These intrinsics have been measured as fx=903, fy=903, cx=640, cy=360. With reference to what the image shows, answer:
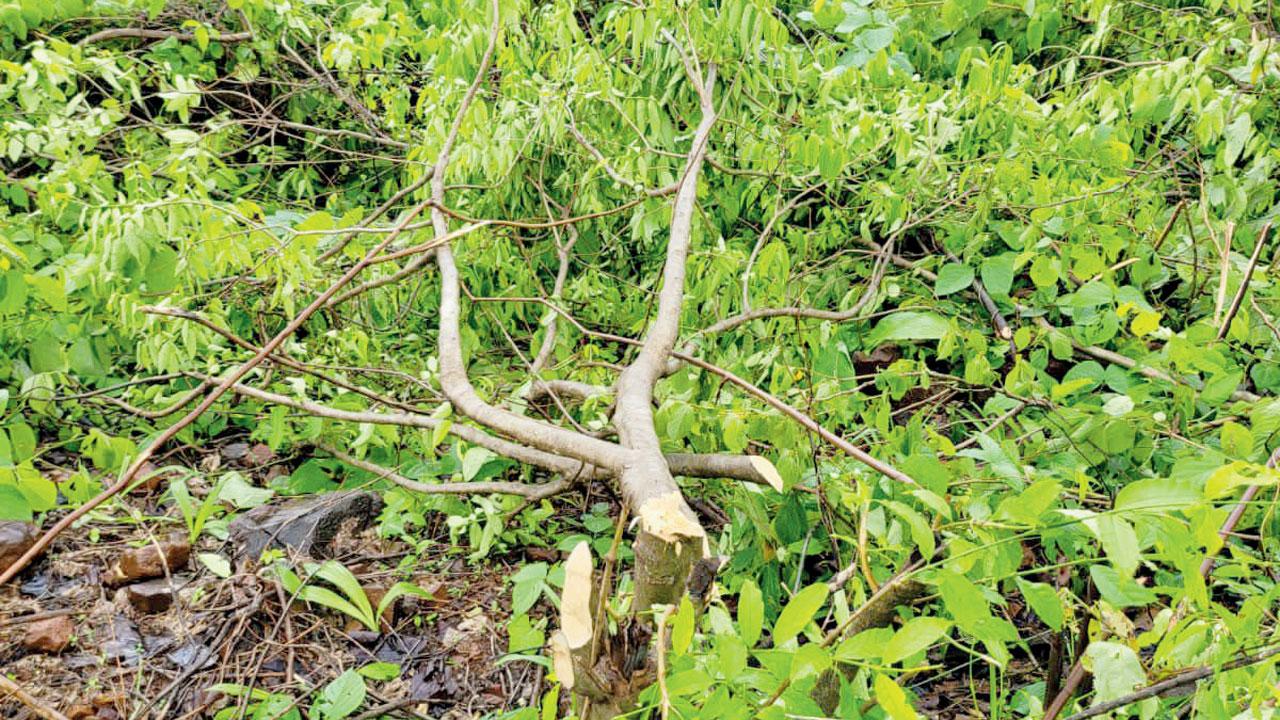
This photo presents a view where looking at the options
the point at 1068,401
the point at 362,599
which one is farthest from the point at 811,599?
the point at 1068,401

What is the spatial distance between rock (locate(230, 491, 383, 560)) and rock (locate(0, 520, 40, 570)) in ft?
1.55

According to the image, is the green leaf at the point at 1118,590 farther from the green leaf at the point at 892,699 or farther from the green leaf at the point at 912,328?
the green leaf at the point at 912,328

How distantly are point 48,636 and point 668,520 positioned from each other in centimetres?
165

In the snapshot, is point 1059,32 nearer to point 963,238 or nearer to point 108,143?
point 963,238

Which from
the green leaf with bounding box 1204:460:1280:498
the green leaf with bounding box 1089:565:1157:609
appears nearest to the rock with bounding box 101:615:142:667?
the green leaf with bounding box 1089:565:1157:609

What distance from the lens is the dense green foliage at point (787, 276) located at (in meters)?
1.94

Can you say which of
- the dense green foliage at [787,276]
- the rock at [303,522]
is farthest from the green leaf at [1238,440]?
the rock at [303,522]

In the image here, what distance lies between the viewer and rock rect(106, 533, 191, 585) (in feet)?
7.43

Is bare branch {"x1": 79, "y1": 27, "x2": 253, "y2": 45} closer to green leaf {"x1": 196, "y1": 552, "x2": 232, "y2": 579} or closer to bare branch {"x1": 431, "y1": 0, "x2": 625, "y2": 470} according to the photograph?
bare branch {"x1": 431, "y1": 0, "x2": 625, "y2": 470}

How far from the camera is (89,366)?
286cm

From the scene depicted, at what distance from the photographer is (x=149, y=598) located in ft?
7.18

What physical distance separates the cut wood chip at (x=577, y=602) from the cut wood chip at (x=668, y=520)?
115 millimetres

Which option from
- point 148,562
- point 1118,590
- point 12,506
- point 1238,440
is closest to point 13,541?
point 148,562

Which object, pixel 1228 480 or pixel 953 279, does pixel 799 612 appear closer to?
pixel 1228 480
